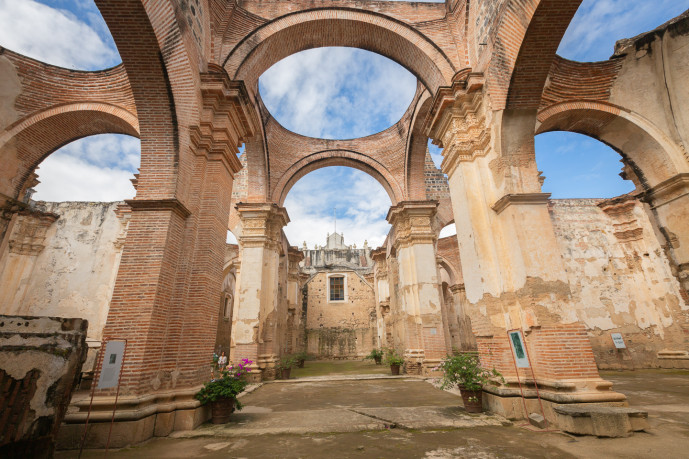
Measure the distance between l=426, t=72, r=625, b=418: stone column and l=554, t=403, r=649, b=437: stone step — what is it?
258mm

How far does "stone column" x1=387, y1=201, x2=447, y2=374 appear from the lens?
32.0ft

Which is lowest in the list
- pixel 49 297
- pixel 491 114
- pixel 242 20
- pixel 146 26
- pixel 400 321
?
pixel 400 321

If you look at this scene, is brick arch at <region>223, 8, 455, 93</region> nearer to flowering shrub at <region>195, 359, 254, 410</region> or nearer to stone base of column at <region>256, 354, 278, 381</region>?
flowering shrub at <region>195, 359, 254, 410</region>

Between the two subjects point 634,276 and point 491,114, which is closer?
point 491,114

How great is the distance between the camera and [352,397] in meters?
6.50

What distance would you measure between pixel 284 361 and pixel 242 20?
9.34 m

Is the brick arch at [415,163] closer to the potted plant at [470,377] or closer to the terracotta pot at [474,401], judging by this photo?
the potted plant at [470,377]

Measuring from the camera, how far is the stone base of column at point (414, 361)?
9680mm

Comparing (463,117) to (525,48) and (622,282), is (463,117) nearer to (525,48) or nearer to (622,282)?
(525,48)

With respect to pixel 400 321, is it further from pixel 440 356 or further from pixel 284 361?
pixel 284 361

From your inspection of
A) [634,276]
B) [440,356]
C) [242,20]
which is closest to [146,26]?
[242,20]

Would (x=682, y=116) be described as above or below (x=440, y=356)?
above

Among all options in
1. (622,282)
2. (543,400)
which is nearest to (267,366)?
(543,400)

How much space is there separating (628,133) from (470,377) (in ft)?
18.6
